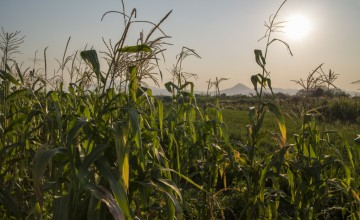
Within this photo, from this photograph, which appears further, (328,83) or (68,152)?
(328,83)

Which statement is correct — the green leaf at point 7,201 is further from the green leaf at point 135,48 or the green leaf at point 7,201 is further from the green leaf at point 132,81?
the green leaf at point 135,48

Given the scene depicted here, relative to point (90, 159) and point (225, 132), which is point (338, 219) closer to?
point (225, 132)

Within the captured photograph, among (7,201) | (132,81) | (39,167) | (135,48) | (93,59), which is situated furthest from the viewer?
(7,201)

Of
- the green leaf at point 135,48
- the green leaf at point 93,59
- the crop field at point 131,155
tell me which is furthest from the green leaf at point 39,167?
the green leaf at point 135,48

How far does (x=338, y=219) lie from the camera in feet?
11.0

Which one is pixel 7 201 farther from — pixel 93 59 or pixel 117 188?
pixel 93 59

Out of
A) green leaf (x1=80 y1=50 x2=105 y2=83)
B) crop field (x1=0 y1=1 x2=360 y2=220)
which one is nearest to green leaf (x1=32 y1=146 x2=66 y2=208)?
crop field (x1=0 y1=1 x2=360 y2=220)

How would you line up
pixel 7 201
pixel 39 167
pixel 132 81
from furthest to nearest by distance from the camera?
pixel 7 201 → pixel 132 81 → pixel 39 167

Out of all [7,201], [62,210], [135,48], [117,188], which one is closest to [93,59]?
[135,48]

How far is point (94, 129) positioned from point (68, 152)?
248 mm

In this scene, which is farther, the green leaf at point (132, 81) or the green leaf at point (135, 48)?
the green leaf at point (132, 81)

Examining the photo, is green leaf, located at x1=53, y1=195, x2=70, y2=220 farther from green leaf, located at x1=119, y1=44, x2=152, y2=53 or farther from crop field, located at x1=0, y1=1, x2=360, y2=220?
green leaf, located at x1=119, y1=44, x2=152, y2=53

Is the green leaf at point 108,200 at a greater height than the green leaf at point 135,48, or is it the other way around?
the green leaf at point 135,48

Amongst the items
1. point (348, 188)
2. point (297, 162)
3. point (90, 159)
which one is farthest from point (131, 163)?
point (348, 188)
